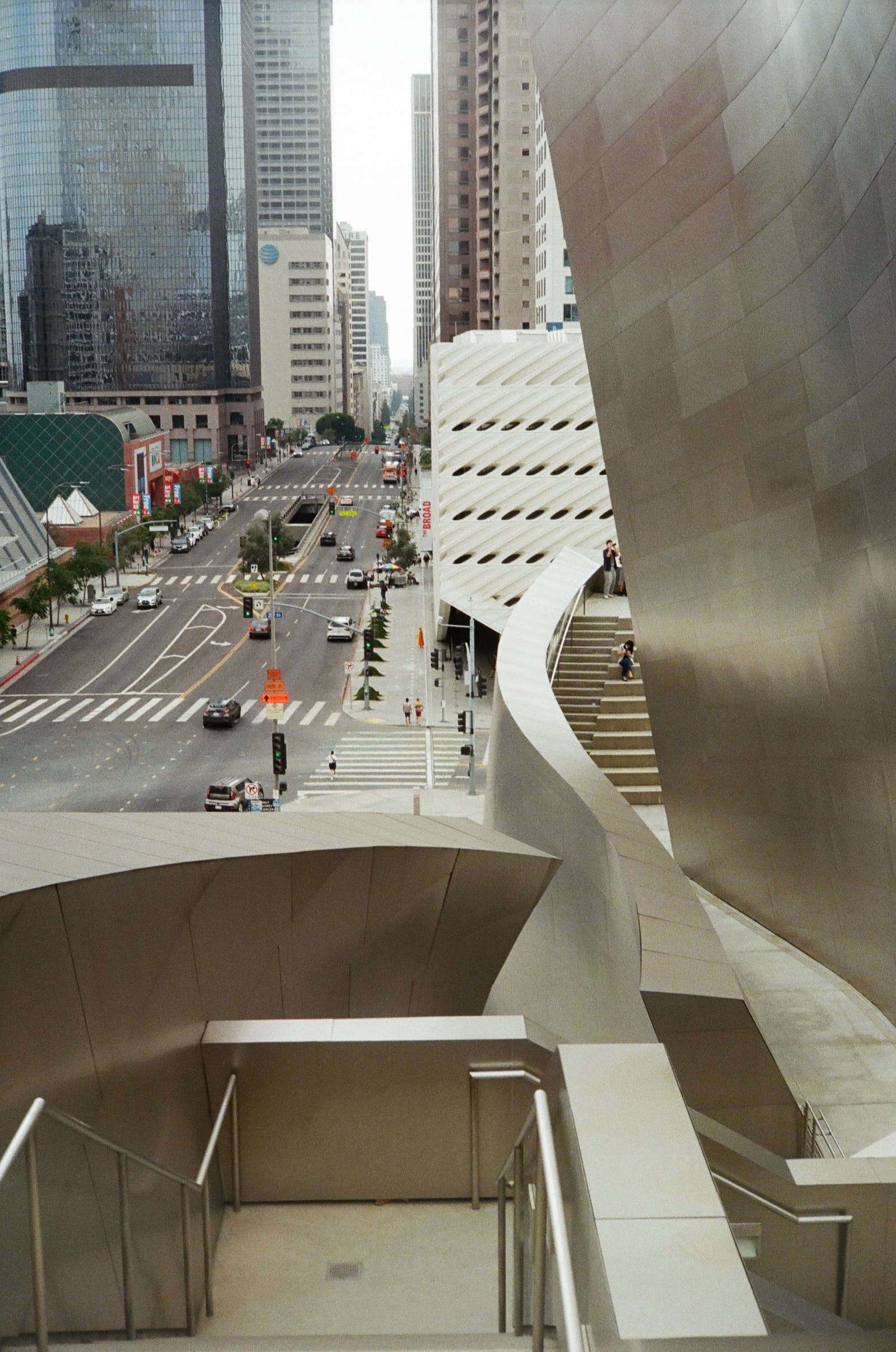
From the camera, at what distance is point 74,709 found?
2058 inches

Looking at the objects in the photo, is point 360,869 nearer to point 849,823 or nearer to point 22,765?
point 849,823

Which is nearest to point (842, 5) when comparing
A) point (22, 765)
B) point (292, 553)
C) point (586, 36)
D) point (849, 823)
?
point (586, 36)

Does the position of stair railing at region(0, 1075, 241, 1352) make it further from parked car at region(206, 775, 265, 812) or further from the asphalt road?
the asphalt road

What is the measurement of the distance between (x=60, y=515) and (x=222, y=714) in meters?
47.1

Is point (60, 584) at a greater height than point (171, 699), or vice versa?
point (60, 584)

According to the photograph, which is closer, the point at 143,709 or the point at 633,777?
the point at 633,777

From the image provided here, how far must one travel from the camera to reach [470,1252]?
32.1ft

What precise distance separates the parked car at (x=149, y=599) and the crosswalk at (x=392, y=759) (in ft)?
92.5

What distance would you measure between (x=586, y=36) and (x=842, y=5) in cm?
503

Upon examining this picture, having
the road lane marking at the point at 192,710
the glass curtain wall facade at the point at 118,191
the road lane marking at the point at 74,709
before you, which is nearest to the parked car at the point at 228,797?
the road lane marking at the point at 192,710

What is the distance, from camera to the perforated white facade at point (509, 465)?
56.0 metres

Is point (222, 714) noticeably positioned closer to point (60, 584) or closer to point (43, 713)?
point (43, 713)

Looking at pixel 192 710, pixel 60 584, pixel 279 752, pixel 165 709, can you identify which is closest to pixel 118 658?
pixel 60 584

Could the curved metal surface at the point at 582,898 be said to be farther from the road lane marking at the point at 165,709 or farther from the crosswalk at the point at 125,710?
the road lane marking at the point at 165,709
